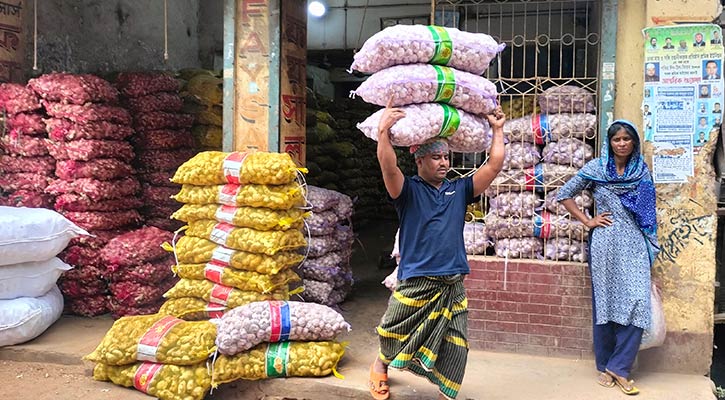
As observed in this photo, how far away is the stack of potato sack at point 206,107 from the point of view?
23.8ft

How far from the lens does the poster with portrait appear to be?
15.5ft

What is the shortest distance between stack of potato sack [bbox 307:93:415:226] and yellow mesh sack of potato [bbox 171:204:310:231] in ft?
10.7

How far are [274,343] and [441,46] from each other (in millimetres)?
2379

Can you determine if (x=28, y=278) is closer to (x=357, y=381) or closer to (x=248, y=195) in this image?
(x=248, y=195)

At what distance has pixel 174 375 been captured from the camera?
462 centimetres

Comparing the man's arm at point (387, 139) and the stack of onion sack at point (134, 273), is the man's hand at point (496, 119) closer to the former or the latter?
the man's arm at point (387, 139)

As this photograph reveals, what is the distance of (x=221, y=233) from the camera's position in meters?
5.20

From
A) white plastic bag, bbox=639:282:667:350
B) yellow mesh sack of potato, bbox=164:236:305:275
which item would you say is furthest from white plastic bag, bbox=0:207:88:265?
white plastic bag, bbox=639:282:667:350

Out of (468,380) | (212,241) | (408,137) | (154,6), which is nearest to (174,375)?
(212,241)

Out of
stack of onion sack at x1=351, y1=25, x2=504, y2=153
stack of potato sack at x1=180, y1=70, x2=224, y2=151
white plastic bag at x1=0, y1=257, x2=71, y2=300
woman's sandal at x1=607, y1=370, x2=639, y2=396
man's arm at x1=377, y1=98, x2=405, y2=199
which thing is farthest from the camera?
stack of potato sack at x1=180, y1=70, x2=224, y2=151

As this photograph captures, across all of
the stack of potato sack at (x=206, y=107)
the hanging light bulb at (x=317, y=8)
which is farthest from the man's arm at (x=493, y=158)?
the hanging light bulb at (x=317, y=8)

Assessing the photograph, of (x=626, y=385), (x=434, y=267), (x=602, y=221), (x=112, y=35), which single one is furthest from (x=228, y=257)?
(x=112, y=35)

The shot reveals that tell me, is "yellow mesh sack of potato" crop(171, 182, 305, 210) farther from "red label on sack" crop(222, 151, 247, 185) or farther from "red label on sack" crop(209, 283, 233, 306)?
"red label on sack" crop(209, 283, 233, 306)

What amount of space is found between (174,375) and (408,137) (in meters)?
2.45
